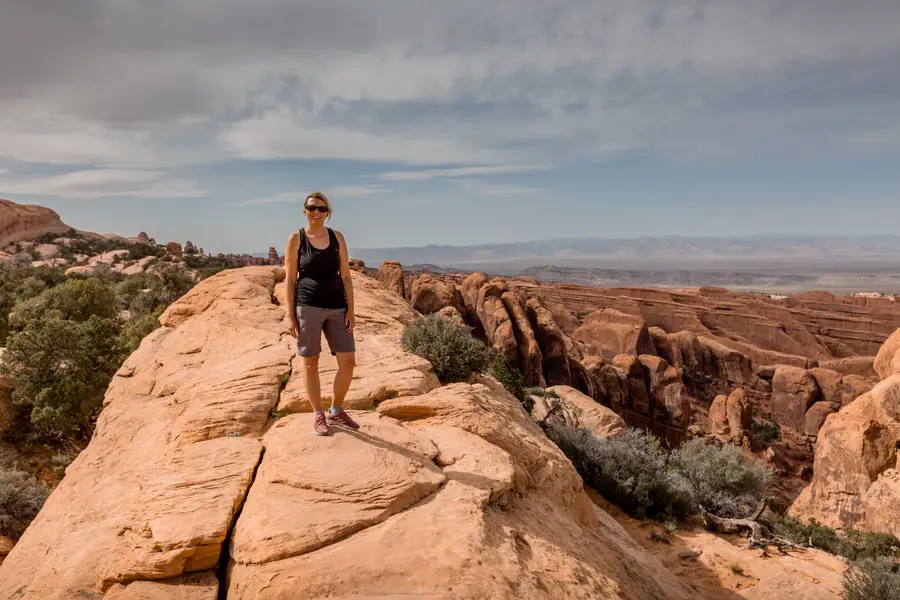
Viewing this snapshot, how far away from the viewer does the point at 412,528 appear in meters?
4.23

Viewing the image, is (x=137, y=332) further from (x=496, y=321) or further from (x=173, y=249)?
(x=173, y=249)

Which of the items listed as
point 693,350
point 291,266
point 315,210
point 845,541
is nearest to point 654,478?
point 845,541

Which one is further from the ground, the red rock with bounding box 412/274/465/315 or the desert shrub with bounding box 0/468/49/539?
the red rock with bounding box 412/274/465/315

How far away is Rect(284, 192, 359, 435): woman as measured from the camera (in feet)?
17.0

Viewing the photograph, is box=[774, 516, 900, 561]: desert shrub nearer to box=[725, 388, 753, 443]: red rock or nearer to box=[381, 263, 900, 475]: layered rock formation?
box=[381, 263, 900, 475]: layered rock formation

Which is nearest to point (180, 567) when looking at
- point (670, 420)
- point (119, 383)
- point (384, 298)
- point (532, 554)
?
point (532, 554)

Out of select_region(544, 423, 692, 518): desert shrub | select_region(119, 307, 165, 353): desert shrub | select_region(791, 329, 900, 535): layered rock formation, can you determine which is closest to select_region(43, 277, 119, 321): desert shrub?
select_region(119, 307, 165, 353): desert shrub

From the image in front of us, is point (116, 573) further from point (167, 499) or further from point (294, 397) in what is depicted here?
point (294, 397)

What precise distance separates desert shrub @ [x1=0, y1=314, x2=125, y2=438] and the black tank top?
1811 cm

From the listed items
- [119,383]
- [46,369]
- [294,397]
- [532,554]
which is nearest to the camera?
[532,554]

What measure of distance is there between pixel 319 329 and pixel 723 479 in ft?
39.9

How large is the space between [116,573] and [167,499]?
25.0 inches

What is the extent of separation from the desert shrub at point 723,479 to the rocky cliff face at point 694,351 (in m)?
19.9

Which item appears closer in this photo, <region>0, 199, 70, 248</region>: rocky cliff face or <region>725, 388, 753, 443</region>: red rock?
<region>725, 388, 753, 443</region>: red rock
